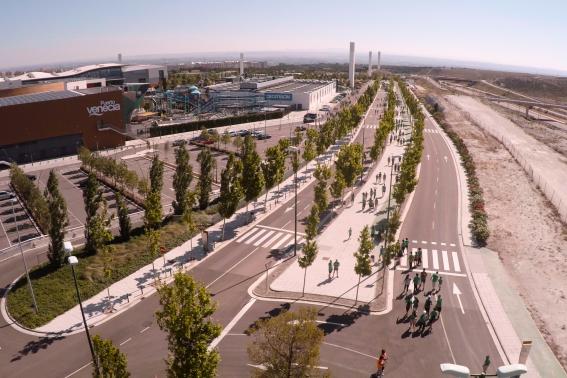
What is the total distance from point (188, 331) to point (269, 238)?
26.6m

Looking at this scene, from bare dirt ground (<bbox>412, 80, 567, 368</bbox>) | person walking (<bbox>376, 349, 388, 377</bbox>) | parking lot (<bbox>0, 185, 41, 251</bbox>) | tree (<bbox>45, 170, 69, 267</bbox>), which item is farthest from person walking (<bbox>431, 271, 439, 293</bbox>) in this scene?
parking lot (<bbox>0, 185, 41, 251</bbox>)

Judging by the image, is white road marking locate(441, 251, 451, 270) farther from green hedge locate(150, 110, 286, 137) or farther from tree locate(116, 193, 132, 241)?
green hedge locate(150, 110, 286, 137)

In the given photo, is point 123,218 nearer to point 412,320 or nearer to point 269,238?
point 269,238

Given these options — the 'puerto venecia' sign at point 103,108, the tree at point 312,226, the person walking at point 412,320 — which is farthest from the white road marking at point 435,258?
the 'puerto venecia' sign at point 103,108

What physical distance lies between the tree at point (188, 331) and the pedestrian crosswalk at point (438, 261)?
2448 cm

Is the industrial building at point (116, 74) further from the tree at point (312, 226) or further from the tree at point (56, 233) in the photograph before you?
the tree at point (312, 226)

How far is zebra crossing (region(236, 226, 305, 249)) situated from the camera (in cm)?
4222

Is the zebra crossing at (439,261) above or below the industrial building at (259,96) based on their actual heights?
below

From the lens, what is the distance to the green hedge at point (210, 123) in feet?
311

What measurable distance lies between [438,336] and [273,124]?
88.5 meters

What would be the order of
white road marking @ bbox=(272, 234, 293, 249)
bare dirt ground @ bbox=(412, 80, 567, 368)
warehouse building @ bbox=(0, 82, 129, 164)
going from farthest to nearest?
warehouse building @ bbox=(0, 82, 129, 164) < white road marking @ bbox=(272, 234, 293, 249) < bare dirt ground @ bbox=(412, 80, 567, 368)

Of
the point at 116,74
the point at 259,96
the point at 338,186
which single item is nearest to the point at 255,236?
the point at 338,186

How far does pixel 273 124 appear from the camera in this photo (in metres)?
111

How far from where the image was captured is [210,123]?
10362 cm
